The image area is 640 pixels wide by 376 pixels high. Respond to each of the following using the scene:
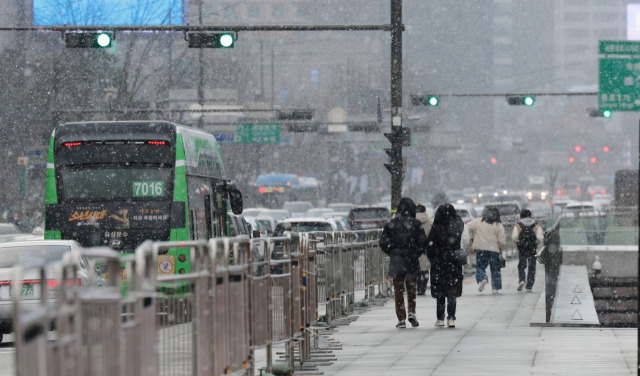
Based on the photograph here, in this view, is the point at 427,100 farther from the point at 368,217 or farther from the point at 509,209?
the point at 509,209

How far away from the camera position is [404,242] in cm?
1620

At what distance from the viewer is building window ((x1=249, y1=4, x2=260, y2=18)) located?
487ft

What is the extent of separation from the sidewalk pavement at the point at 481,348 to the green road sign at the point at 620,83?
39.0 feet

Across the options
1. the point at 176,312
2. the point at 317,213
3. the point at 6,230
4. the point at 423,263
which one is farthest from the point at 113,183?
the point at 317,213

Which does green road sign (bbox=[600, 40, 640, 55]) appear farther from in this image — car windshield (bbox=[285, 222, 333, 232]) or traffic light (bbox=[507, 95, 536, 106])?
traffic light (bbox=[507, 95, 536, 106])

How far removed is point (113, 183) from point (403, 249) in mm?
6151

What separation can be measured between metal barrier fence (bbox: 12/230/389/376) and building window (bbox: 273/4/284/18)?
14056 centimetres

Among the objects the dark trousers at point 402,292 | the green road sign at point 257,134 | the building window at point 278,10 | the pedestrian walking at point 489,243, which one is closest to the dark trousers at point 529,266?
the pedestrian walking at point 489,243

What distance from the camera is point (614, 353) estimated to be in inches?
497

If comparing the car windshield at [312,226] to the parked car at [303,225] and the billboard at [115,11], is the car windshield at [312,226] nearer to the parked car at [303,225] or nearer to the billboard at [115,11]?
the parked car at [303,225]

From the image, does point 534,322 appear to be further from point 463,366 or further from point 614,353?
point 463,366

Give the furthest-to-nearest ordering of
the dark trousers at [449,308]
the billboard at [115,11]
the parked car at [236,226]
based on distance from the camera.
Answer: the billboard at [115,11] < the parked car at [236,226] < the dark trousers at [449,308]

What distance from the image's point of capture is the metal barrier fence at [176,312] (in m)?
4.76

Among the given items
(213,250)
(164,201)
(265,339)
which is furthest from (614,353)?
(164,201)
